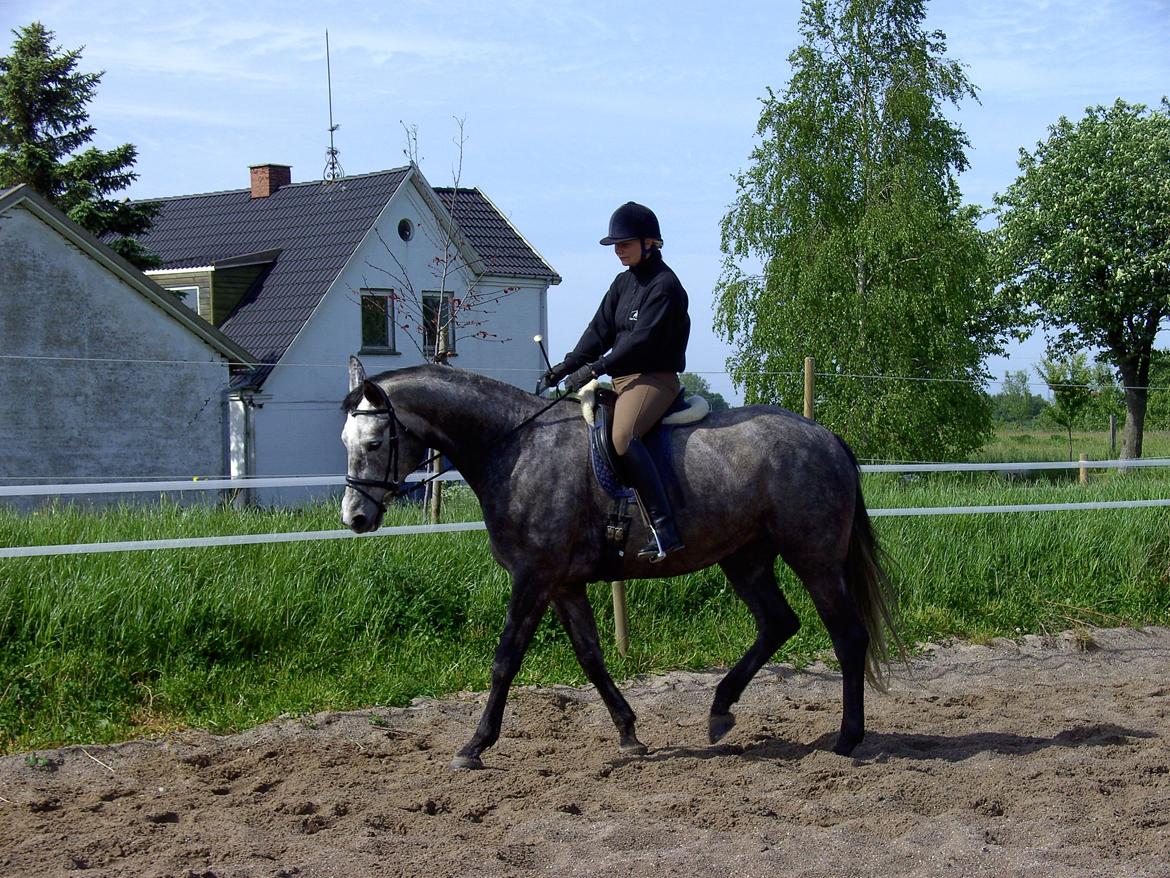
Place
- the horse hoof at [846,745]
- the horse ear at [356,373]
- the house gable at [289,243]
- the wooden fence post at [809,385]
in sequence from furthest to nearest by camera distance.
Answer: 1. the house gable at [289,243]
2. the wooden fence post at [809,385]
3. the horse hoof at [846,745]
4. the horse ear at [356,373]

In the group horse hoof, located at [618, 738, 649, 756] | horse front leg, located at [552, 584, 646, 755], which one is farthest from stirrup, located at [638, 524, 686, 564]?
horse hoof, located at [618, 738, 649, 756]

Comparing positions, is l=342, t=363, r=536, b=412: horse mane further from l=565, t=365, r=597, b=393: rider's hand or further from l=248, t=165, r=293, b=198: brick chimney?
l=248, t=165, r=293, b=198: brick chimney

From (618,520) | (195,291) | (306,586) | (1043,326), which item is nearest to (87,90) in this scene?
(195,291)

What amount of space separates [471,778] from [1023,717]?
3.18 m

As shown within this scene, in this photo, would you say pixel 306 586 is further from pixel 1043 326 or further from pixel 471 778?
pixel 1043 326

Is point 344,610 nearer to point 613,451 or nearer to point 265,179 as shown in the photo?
point 613,451

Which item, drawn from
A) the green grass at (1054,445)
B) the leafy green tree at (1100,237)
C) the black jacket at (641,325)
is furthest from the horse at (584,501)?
the leafy green tree at (1100,237)

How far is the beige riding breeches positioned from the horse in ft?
0.72

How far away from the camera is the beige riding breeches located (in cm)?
585

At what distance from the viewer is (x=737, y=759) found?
19.3 ft

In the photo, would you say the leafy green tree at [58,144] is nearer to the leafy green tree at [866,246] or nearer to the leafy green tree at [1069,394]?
the leafy green tree at [866,246]

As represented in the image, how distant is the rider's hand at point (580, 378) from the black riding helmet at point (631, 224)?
0.66m

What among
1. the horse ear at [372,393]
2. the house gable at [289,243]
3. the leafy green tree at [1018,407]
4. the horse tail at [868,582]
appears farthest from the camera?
the leafy green tree at [1018,407]

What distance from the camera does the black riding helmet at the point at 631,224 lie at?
5.99 m
